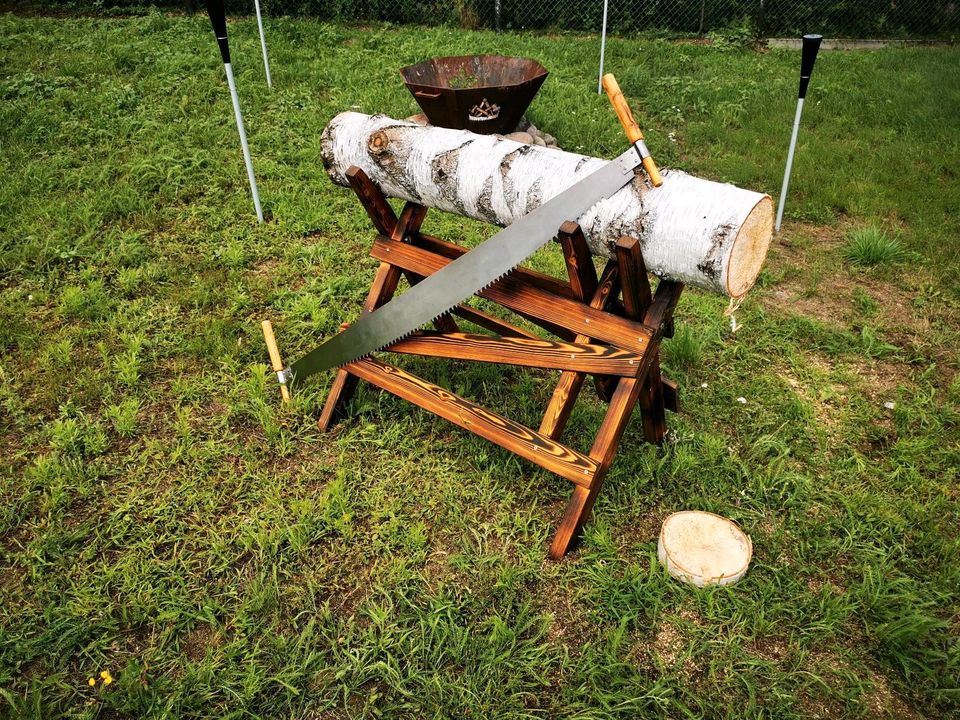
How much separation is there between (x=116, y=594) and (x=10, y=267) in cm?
284

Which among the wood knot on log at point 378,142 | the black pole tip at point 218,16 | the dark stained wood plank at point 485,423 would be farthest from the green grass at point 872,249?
the black pole tip at point 218,16

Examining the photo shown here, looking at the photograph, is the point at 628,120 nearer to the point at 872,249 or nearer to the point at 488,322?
the point at 488,322

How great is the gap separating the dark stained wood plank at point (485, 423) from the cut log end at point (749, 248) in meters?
0.86

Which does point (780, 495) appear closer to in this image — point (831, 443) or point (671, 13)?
point (831, 443)

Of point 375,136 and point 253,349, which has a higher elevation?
point 375,136

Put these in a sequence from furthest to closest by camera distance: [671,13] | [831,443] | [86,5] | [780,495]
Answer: [671,13]
[86,5]
[831,443]
[780,495]

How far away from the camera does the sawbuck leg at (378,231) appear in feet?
10.3

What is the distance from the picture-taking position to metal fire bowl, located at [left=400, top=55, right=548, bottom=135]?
5.43 m

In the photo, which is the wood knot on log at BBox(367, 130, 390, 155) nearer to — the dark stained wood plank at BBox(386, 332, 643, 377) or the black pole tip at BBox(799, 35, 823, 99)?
the dark stained wood plank at BBox(386, 332, 643, 377)

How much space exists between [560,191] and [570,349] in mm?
613

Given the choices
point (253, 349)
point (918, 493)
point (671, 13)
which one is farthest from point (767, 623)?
point (671, 13)

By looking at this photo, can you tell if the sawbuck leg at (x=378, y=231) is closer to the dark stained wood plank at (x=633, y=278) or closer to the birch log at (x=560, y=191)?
the birch log at (x=560, y=191)

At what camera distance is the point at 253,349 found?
393 cm

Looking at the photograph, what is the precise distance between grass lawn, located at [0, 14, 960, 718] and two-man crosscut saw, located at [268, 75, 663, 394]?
0.55 metres
